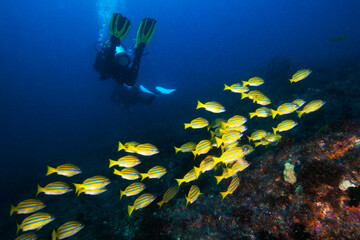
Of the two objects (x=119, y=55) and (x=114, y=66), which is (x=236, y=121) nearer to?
(x=119, y=55)

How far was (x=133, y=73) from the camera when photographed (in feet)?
31.8

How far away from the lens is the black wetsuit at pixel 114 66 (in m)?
9.00

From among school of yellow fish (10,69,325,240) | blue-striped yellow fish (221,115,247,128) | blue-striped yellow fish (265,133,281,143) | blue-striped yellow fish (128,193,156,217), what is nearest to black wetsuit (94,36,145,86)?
school of yellow fish (10,69,325,240)

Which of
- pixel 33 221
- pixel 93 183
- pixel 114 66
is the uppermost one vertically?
pixel 114 66

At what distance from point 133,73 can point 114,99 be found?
5267mm

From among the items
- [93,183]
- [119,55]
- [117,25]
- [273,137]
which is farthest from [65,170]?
[117,25]

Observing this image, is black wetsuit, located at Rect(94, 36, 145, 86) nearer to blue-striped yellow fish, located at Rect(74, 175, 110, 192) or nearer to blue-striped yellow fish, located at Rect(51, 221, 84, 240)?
blue-striped yellow fish, located at Rect(74, 175, 110, 192)

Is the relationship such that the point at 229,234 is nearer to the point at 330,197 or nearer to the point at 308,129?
the point at 330,197

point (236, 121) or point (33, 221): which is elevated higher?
point (236, 121)

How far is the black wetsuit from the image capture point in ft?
29.5

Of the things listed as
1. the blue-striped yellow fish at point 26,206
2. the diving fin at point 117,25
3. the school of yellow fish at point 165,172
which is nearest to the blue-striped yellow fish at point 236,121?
the school of yellow fish at point 165,172

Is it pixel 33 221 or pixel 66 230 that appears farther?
pixel 33 221

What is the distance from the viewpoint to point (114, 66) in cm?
927

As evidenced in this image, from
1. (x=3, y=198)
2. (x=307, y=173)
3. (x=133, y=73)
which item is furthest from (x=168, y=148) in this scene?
(x=3, y=198)
